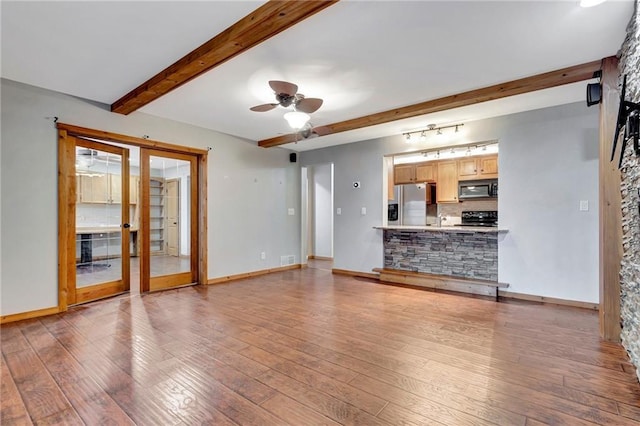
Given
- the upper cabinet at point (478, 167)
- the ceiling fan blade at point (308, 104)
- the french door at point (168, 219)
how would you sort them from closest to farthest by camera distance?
the ceiling fan blade at point (308, 104) < the french door at point (168, 219) < the upper cabinet at point (478, 167)

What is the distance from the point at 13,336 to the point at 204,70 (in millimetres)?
3110

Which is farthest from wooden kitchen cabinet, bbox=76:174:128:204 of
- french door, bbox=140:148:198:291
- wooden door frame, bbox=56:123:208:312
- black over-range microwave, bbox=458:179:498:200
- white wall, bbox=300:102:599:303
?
black over-range microwave, bbox=458:179:498:200

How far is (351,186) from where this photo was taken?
19.8ft

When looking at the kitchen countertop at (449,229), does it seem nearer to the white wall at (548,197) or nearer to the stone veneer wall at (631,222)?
the white wall at (548,197)

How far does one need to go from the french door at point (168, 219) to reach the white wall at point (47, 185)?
0.29 meters

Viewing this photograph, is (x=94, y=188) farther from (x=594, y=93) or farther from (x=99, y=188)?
(x=594, y=93)

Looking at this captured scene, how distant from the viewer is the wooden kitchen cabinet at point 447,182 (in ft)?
21.0

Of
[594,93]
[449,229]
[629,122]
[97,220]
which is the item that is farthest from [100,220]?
[594,93]

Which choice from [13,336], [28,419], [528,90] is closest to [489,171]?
[528,90]

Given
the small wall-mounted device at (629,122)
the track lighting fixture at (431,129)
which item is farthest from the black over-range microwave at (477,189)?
the small wall-mounted device at (629,122)

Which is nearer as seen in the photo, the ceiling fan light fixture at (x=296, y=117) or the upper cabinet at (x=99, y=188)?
the ceiling fan light fixture at (x=296, y=117)

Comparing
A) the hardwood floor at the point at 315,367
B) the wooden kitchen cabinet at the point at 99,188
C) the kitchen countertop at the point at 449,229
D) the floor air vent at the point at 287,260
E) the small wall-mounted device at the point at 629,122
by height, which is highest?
the small wall-mounted device at the point at 629,122

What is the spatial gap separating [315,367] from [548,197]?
3.84m

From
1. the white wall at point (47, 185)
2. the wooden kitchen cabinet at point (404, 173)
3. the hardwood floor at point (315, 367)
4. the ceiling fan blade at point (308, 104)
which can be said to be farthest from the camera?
the wooden kitchen cabinet at point (404, 173)
